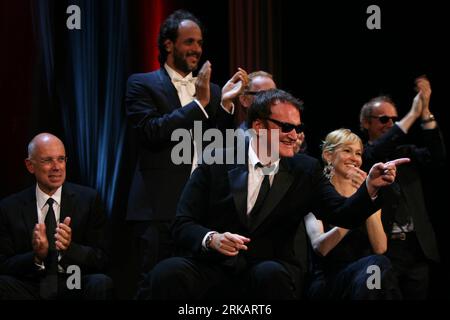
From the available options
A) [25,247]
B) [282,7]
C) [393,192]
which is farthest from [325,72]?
[25,247]

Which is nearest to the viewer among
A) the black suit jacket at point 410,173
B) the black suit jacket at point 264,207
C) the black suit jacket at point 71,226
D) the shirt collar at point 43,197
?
the black suit jacket at point 264,207

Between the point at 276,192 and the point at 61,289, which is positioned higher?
the point at 276,192

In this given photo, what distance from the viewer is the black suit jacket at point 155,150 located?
387 centimetres

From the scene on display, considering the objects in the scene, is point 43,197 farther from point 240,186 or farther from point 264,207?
point 264,207

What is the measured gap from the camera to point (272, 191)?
337 cm

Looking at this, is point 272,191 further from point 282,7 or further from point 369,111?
point 282,7

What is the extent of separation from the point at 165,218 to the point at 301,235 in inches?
26.2

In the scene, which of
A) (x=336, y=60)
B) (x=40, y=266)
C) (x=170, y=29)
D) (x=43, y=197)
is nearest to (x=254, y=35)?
(x=336, y=60)

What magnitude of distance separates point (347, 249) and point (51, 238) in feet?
4.57

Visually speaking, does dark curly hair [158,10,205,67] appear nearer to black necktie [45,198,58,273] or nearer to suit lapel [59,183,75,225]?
suit lapel [59,183,75,225]

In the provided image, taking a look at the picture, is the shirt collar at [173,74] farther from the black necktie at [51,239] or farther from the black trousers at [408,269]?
the black trousers at [408,269]

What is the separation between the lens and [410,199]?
14.7 ft

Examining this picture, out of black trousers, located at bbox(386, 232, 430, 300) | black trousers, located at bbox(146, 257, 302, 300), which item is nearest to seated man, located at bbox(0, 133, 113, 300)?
black trousers, located at bbox(146, 257, 302, 300)

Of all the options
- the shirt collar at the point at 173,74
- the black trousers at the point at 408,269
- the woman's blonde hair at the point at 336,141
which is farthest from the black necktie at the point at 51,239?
the black trousers at the point at 408,269
